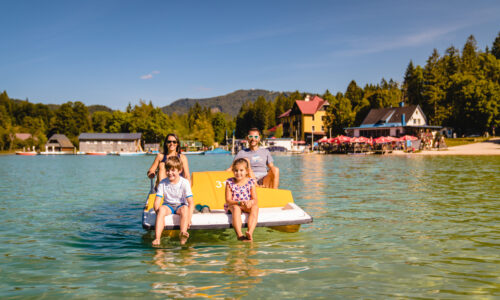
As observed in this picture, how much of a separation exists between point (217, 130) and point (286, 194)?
123 m

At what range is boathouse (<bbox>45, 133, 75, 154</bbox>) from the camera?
111375 millimetres

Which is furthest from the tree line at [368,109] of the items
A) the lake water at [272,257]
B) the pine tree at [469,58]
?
the lake water at [272,257]

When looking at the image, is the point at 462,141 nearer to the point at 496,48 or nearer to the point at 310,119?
the point at 310,119

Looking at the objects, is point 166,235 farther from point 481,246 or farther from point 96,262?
point 481,246

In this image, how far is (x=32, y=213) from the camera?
38.3ft

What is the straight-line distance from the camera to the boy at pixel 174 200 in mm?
6914

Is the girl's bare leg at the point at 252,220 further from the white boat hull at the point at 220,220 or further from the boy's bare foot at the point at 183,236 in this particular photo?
the boy's bare foot at the point at 183,236

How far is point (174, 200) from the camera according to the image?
286 inches

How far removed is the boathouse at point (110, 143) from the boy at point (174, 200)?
10673 centimetres

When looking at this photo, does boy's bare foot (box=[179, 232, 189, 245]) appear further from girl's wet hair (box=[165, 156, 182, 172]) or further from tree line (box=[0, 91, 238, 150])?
tree line (box=[0, 91, 238, 150])

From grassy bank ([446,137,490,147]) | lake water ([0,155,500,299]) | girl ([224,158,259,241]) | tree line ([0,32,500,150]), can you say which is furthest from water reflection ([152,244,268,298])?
tree line ([0,32,500,150])

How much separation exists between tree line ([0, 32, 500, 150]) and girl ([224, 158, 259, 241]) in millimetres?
74309

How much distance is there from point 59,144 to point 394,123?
92.7 meters

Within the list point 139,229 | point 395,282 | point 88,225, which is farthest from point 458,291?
point 88,225
